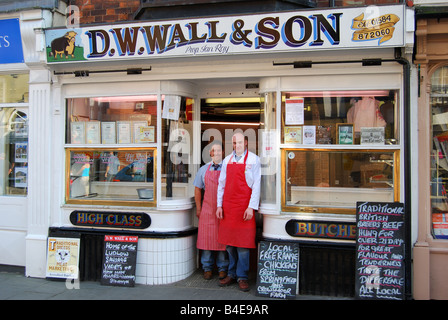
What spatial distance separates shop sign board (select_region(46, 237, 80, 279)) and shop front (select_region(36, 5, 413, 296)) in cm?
12

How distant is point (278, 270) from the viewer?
5277 mm

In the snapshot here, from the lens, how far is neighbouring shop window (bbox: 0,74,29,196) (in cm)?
656

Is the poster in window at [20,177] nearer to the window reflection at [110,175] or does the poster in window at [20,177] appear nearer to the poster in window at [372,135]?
the window reflection at [110,175]

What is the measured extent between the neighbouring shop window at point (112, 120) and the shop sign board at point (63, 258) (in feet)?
5.07

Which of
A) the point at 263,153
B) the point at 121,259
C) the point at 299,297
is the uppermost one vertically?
the point at 263,153

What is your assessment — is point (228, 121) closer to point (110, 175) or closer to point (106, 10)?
point (110, 175)

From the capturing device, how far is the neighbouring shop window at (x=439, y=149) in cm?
527

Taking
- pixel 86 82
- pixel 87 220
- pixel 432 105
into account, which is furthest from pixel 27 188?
pixel 432 105

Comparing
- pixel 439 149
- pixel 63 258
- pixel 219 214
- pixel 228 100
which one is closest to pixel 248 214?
pixel 219 214

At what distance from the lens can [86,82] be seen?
20.0 ft

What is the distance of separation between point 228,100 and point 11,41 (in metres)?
3.57

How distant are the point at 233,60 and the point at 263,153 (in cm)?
137

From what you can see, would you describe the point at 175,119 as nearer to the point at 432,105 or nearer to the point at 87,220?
the point at 87,220

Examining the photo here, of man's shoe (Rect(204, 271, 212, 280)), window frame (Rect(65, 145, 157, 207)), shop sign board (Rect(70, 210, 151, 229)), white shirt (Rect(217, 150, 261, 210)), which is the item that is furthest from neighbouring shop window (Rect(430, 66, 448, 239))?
shop sign board (Rect(70, 210, 151, 229))
